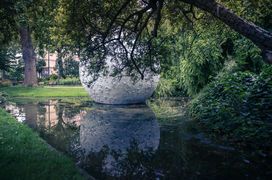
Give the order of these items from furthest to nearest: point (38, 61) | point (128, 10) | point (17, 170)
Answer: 1. point (38, 61)
2. point (128, 10)
3. point (17, 170)

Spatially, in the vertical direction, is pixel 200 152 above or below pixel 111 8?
below

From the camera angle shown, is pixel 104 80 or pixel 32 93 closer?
pixel 104 80

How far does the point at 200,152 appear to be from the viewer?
23.5 ft

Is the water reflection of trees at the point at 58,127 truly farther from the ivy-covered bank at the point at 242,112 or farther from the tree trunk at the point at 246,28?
the tree trunk at the point at 246,28

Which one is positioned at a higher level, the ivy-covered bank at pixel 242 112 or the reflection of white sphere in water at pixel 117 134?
the ivy-covered bank at pixel 242 112

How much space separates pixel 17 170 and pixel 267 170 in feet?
13.9

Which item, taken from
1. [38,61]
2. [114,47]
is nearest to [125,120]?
[114,47]

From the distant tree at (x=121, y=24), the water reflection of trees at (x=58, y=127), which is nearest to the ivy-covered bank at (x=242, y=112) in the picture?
the distant tree at (x=121, y=24)

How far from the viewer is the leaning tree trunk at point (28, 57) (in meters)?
26.0

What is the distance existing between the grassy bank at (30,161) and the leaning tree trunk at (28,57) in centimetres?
1949

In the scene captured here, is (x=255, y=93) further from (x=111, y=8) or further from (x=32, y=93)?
(x=32, y=93)

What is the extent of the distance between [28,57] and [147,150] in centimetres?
2210

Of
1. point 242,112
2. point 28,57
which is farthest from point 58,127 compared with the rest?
point 28,57

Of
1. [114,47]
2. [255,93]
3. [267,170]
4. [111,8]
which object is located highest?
[111,8]
